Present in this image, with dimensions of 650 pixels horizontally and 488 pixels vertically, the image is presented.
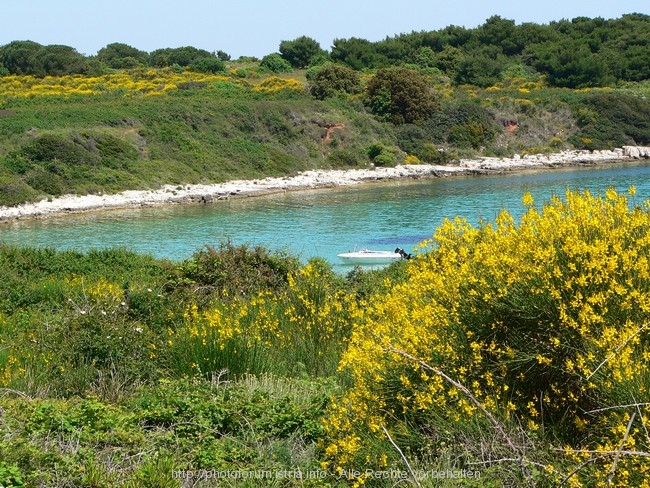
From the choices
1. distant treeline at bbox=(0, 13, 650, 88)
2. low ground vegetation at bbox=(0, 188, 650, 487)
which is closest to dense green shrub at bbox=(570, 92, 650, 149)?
distant treeline at bbox=(0, 13, 650, 88)

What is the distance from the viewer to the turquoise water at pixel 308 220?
32.8 meters

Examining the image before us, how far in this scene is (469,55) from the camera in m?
96.5

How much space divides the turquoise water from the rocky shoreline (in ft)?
4.20

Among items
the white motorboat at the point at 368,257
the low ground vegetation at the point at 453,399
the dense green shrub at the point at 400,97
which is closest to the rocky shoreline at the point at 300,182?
the dense green shrub at the point at 400,97

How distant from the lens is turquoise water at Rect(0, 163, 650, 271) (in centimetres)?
3275

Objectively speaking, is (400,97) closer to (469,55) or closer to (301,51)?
(469,55)

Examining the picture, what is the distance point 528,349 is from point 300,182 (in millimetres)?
48556

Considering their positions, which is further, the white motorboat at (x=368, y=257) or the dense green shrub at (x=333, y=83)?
the dense green shrub at (x=333, y=83)

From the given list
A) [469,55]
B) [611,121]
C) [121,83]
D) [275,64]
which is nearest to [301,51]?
[275,64]

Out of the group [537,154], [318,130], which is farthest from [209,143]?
[537,154]

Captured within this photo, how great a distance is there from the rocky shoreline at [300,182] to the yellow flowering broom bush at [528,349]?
3760 centimetres

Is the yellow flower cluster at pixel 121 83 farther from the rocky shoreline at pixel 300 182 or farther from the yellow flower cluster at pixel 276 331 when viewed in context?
the yellow flower cluster at pixel 276 331

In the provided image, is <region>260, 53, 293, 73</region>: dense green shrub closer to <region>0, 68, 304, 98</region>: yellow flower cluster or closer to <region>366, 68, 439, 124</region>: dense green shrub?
<region>0, 68, 304, 98</region>: yellow flower cluster

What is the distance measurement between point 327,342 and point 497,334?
376 centimetres
